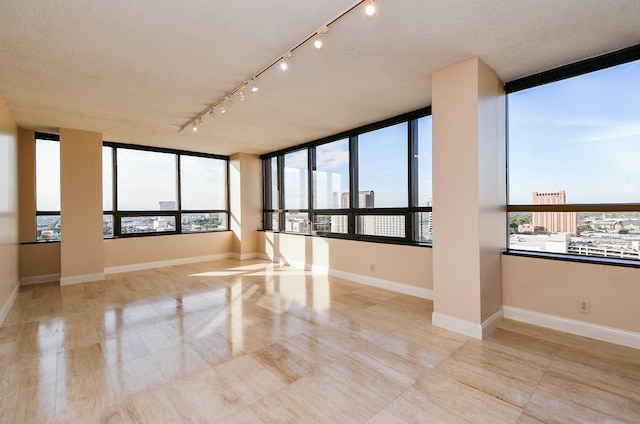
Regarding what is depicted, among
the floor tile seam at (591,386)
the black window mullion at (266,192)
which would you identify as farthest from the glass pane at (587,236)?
the black window mullion at (266,192)

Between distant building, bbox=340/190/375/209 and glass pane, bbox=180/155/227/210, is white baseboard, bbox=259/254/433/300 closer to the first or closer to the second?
distant building, bbox=340/190/375/209

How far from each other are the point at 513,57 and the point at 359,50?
147cm

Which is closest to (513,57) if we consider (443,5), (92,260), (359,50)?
(443,5)

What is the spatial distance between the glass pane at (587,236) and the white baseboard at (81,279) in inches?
252

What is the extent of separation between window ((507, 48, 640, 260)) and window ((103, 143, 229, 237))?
6288 millimetres

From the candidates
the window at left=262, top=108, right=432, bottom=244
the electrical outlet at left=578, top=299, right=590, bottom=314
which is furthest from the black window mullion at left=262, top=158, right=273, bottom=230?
the electrical outlet at left=578, top=299, right=590, bottom=314

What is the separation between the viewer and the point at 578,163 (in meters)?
3.03

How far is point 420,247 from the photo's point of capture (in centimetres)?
420

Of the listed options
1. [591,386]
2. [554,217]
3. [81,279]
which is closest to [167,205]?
[81,279]

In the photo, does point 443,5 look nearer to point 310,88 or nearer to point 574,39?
point 574,39

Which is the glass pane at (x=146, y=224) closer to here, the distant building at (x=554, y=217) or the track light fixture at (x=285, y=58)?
the track light fixture at (x=285, y=58)

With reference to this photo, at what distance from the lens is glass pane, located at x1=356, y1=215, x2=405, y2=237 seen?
15.1 feet

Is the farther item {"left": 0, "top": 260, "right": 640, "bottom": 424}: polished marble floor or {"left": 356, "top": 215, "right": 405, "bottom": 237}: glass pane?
{"left": 356, "top": 215, "right": 405, "bottom": 237}: glass pane

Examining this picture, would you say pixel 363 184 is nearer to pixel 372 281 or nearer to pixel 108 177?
pixel 372 281
